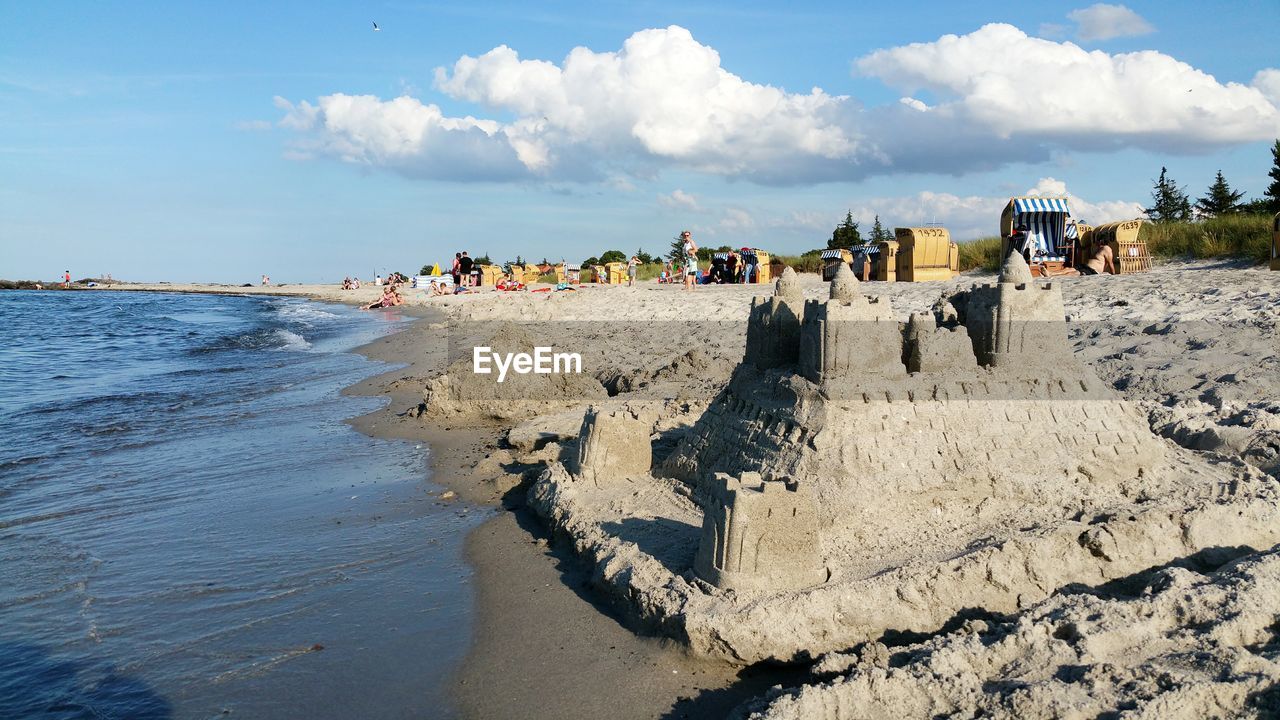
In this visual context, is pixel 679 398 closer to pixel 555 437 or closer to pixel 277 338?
pixel 555 437

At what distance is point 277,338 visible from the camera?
23078 millimetres

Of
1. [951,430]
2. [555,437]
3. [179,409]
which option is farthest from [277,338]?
[951,430]

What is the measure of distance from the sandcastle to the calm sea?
3.62 ft

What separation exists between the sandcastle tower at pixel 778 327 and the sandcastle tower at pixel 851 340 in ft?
1.96

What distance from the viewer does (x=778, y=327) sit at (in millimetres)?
5633

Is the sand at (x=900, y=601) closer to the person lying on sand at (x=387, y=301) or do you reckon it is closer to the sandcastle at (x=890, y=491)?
the sandcastle at (x=890, y=491)

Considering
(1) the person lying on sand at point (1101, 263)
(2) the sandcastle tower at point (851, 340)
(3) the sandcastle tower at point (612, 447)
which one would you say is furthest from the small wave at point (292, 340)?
(2) the sandcastle tower at point (851, 340)

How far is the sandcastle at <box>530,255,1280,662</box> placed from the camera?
381 cm

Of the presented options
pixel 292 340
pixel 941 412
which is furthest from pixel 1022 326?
pixel 292 340

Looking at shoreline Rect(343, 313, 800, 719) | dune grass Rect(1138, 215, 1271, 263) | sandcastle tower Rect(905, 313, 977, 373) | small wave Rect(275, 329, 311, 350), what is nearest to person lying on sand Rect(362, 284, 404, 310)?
small wave Rect(275, 329, 311, 350)

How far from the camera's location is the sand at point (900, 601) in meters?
3.05

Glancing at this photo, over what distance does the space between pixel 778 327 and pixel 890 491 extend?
1523mm

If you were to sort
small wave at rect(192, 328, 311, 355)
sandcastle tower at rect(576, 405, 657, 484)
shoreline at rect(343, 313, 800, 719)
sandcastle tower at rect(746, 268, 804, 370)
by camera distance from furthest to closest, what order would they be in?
small wave at rect(192, 328, 311, 355)
sandcastle tower at rect(576, 405, 657, 484)
sandcastle tower at rect(746, 268, 804, 370)
shoreline at rect(343, 313, 800, 719)

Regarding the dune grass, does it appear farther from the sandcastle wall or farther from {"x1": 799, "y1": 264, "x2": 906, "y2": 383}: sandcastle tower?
{"x1": 799, "y1": 264, "x2": 906, "y2": 383}: sandcastle tower
